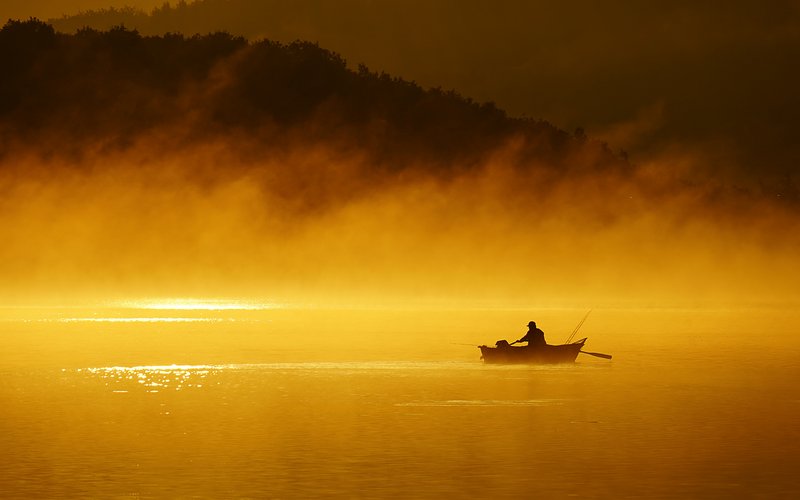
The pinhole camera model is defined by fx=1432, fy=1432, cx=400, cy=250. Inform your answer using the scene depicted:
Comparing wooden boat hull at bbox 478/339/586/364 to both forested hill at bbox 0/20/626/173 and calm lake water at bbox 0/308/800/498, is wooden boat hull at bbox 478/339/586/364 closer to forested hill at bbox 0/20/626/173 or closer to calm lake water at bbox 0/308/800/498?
calm lake water at bbox 0/308/800/498

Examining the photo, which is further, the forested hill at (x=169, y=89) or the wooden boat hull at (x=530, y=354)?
the forested hill at (x=169, y=89)

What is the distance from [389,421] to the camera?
38.2 m

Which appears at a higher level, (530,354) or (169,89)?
(169,89)

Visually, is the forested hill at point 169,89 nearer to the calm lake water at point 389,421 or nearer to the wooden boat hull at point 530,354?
the calm lake water at point 389,421

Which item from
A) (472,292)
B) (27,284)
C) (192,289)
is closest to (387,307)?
(472,292)

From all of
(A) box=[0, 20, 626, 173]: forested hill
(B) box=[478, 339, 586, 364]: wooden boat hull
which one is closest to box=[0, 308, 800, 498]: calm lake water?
(B) box=[478, 339, 586, 364]: wooden boat hull

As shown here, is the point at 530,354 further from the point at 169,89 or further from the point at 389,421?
the point at 169,89

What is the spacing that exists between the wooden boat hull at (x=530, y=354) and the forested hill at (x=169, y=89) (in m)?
140

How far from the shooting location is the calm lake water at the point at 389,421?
28234 millimetres

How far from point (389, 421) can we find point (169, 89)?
160 meters

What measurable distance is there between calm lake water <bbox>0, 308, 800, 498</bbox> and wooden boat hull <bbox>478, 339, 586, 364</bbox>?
0.56m

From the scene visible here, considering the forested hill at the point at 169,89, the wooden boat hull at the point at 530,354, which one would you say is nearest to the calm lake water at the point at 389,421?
the wooden boat hull at the point at 530,354

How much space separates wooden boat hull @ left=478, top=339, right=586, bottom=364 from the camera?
169 ft

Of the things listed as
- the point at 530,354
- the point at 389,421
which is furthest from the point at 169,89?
the point at 389,421
